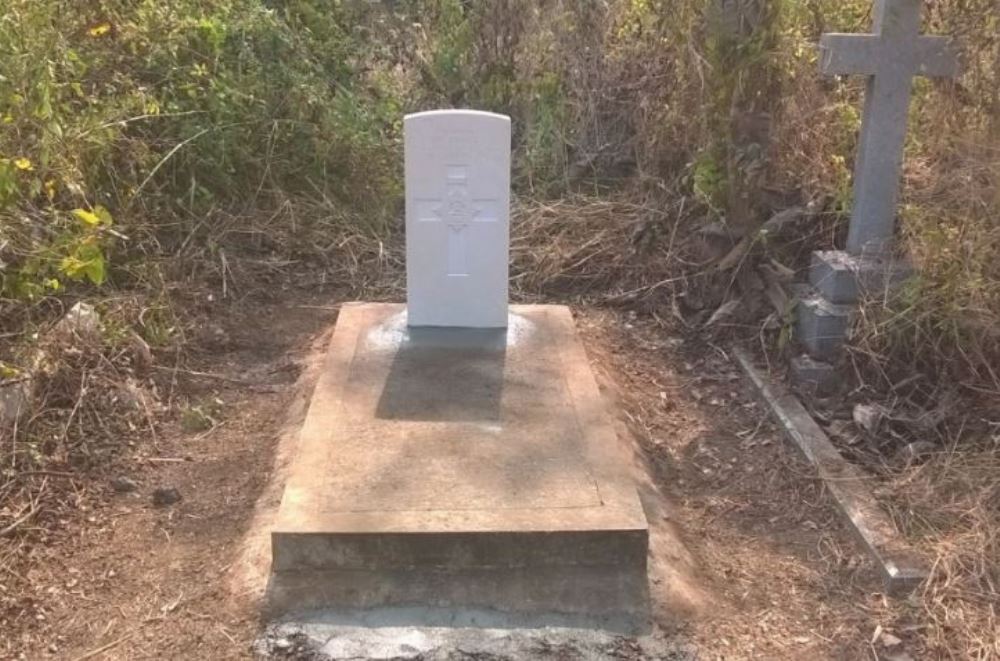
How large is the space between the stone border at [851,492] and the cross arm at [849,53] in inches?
54.1

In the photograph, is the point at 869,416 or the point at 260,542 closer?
the point at 260,542

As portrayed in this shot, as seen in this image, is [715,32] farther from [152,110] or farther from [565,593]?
[565,593]

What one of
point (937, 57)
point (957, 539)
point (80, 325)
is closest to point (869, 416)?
point (957, 539)

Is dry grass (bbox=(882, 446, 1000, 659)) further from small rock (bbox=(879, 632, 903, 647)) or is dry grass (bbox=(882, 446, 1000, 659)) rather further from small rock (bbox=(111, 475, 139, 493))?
small rock (bbox=(111, 475, 139, 493))

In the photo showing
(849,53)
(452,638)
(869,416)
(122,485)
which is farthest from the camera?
(849,53)

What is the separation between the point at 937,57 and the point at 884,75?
9.2 inches

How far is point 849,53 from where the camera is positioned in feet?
14.2

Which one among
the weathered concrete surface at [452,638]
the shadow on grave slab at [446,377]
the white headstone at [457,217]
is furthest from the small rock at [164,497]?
the white headstone at [457,217]

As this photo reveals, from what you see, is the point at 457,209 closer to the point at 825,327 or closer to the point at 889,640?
the point at 825,327

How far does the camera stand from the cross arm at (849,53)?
14.2ft

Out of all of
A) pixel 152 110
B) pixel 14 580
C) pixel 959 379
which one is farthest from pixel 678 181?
pixel 14 580

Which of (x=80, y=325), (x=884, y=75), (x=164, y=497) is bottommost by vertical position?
(x=164, y=497)

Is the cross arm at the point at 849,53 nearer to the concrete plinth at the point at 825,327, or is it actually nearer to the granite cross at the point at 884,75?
the granite cross at the point at 884,75

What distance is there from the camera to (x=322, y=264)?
6121mm
